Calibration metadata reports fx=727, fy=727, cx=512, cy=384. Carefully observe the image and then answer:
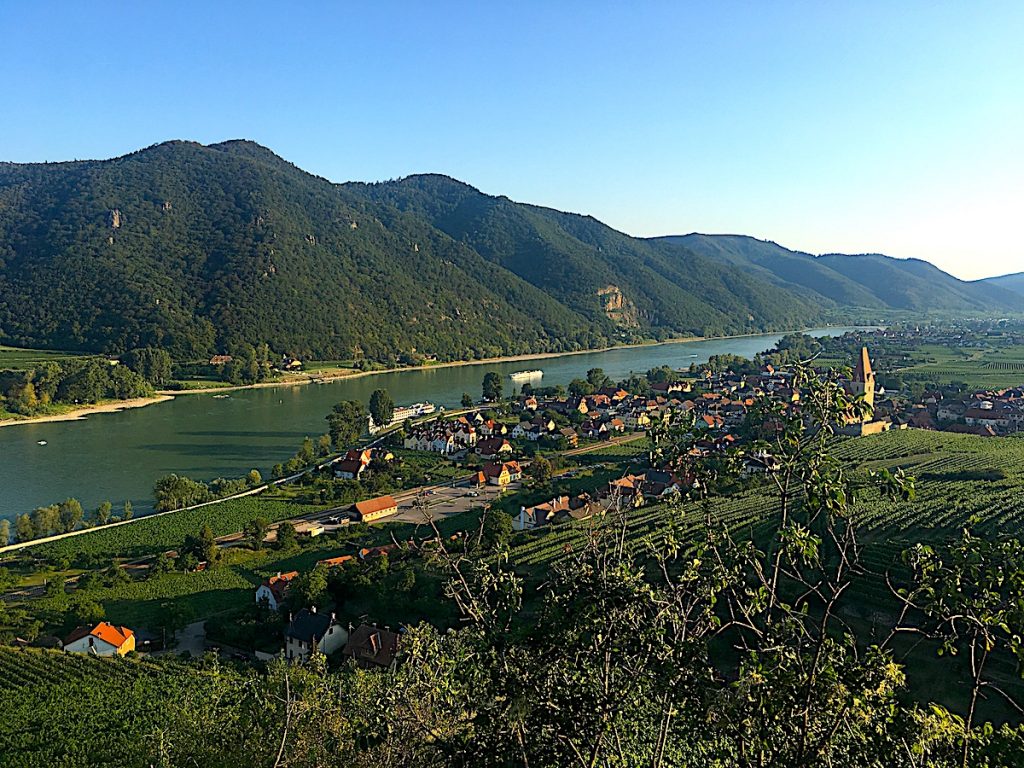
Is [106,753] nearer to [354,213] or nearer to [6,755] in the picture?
[6,755]

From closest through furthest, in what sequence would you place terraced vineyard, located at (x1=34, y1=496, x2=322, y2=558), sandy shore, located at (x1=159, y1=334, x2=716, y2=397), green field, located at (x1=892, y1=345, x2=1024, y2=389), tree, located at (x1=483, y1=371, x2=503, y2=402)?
terraced vineyard, located at (x1=34, y1=496, x2=322, y2=558), tree, located at (x1=483, y1=371, x2=503, y2=402), sandy shore, located at (x1=159, y1=334, x2=716, y2=397), green field, located at (x1=892, y1=345, x2=1024, y2=389)

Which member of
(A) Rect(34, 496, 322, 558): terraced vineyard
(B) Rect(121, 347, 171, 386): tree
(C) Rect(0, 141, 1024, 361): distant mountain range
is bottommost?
(A) Rect(34, 496, 322, 558): terraced vineyard

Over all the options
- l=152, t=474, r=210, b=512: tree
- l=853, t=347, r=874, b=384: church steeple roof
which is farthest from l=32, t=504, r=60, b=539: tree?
l=853, t=347, r=874, b=384: church steeple roof

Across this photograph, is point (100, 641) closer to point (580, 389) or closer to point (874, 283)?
point (580, 389)

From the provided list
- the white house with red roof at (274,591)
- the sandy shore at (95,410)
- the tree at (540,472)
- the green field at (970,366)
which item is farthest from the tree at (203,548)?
the green field at (970,366)

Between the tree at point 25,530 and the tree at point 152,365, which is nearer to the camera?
the tree at point 25,530

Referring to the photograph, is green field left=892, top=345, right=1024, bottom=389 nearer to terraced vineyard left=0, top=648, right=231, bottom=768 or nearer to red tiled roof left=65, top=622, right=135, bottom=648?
red tiled roof left=65, top=622, right=135, bottom=648


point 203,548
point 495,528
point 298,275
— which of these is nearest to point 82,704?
point 203,548

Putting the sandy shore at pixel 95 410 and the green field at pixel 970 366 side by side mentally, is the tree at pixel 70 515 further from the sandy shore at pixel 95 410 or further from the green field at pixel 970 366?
the green field at pixel 970 366
